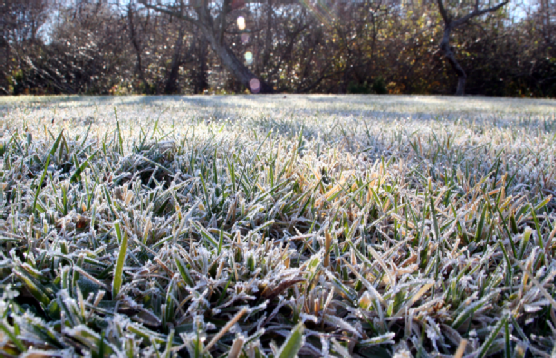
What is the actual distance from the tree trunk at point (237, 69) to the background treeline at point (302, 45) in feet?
0.17

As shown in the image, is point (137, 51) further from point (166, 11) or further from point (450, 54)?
point (450, 54)

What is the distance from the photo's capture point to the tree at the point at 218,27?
42.5 ft

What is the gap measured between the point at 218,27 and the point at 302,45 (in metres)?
3.51

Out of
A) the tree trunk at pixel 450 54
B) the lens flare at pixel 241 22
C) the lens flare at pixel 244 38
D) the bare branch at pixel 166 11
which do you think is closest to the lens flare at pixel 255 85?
the lens flare at pixel 244 38

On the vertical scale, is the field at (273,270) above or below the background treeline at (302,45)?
below

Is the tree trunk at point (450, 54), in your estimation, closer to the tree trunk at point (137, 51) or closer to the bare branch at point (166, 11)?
the bare branch at point (166, 11)

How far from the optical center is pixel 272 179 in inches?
45.7

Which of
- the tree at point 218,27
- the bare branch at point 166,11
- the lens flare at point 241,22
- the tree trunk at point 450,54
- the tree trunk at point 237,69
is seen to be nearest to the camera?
the tree trunk at point 450,54

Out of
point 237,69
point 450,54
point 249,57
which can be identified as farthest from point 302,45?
point 450,54

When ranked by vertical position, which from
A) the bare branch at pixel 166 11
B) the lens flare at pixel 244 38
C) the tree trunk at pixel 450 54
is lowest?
the tree trunk at pixel 450 54

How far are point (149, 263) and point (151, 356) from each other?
0.24 metres

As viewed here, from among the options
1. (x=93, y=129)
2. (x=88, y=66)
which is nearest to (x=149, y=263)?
(x=93, y=129)

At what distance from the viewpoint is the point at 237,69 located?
13734 mm

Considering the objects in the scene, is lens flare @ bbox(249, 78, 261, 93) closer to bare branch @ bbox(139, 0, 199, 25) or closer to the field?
bare branch @ bbox(139, 0, 199, 25)
